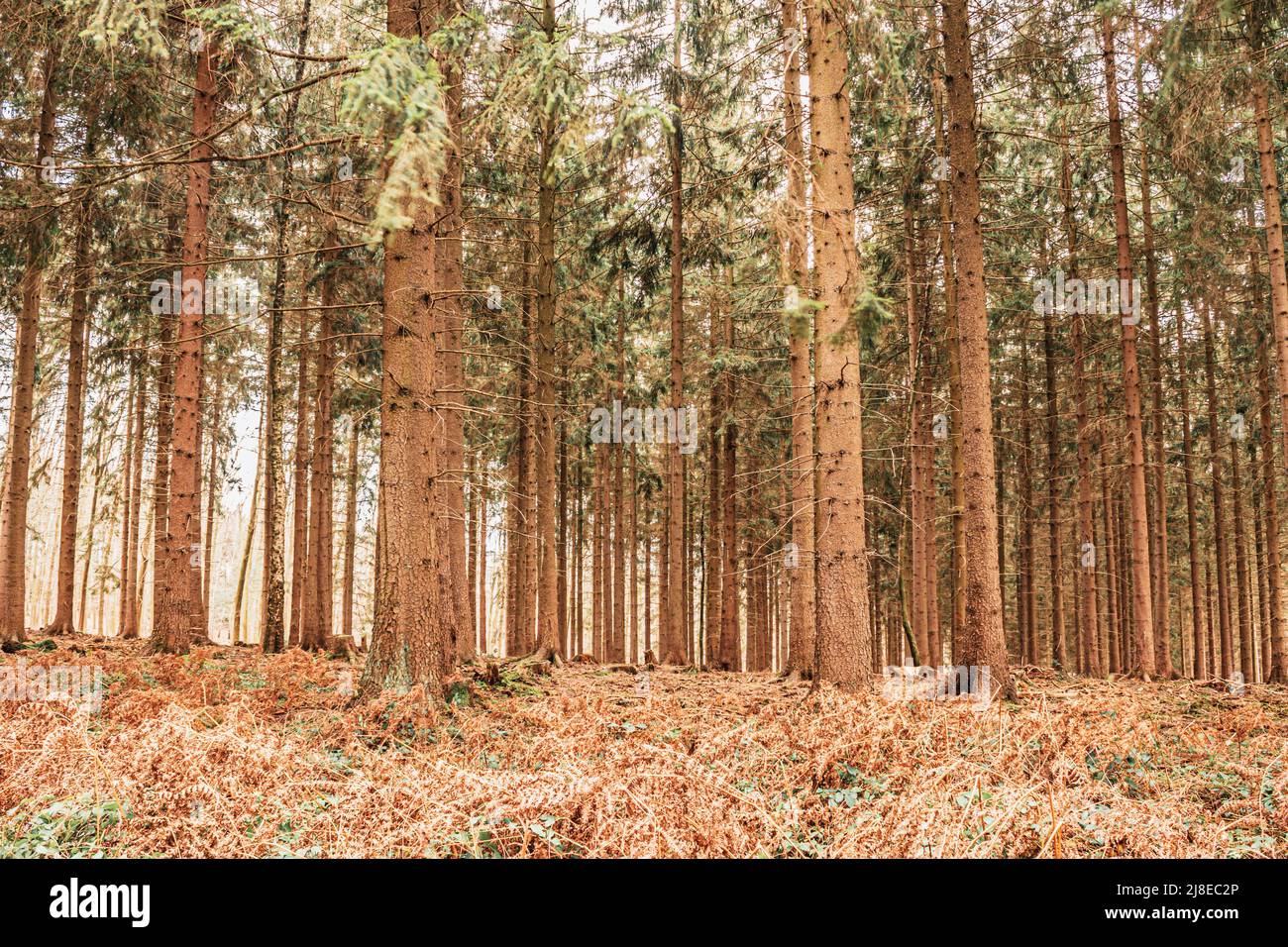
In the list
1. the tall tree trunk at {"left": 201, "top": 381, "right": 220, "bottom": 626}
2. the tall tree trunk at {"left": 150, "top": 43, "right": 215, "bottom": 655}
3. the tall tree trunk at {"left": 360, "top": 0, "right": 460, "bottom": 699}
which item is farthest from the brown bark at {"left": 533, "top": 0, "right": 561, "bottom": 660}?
the tall tree trunk at {"left": 201, "top": 381, "right": 220, "bottom": 626}

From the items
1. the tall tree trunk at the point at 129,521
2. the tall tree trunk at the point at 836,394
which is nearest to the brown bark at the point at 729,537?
the tall tree trunk at the point at 836,394

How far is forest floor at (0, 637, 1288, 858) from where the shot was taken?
12.6ft

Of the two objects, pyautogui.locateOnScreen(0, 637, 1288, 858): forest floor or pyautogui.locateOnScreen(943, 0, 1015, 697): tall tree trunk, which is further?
pyautogui.locateOnScreen(943, 0, 1015, 697): tall tree trunk

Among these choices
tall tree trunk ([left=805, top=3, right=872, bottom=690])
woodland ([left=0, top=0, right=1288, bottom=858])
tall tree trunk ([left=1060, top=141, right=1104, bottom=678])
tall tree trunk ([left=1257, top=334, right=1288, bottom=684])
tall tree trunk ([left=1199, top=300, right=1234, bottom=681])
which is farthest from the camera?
tall tree trunk ([left=1199, top=300, right=1234, bottom=681])

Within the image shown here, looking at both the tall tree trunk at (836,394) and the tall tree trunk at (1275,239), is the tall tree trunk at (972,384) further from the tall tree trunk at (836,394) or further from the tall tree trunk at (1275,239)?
the tall tree trunk at (1275,239)

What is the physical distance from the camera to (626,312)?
69.2ft

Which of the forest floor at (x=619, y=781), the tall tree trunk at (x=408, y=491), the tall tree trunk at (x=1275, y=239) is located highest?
the tall tree trunk at (x=1275, y=239)

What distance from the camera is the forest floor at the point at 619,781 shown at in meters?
3.83


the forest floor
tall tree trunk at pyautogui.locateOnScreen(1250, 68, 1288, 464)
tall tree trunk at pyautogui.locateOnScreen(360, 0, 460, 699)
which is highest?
tall tree trunk at pyautogui.locateOnScreen(1250, 68, 1288, 464)

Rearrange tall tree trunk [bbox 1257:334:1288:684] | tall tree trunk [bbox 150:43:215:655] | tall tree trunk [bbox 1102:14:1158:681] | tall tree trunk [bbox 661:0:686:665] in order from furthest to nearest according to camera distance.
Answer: tall tree trunk [bbox 661:0:686:665] → tall tree trunk [bbox 1102:14:1158:681] → tall tree trunk [bbox 1257:334:1288:684] → tall tree trunk [bbox 150:43:215:655]

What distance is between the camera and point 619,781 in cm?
420

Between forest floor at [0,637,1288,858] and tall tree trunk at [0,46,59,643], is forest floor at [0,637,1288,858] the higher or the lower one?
the lower one

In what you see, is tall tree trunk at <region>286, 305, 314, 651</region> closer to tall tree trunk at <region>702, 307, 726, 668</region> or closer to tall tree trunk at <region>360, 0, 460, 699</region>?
tall tree trunk at <region>360, 0, 460, 699</region>
